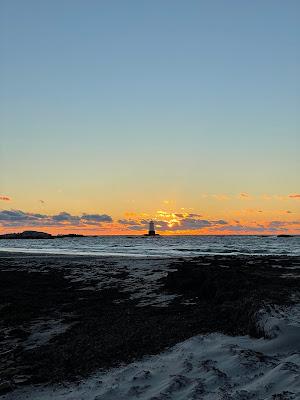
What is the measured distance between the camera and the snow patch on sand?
18.0 feet

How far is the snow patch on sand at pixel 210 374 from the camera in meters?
5.49

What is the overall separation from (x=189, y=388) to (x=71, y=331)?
4735mm

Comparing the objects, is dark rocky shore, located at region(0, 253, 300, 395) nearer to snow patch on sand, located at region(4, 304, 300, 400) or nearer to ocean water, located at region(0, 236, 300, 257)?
snow patch on sand, located at region(4, 304, 300, 400)

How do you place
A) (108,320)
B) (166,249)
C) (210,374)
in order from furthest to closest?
(166,249), (108,320), (210,374)

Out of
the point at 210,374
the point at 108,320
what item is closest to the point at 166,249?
the point at 108,320

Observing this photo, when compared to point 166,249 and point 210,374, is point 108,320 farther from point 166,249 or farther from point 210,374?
point 166,249

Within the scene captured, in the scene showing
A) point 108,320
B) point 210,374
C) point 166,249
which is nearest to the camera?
point 210,374

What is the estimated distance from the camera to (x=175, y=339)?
27.3 feet

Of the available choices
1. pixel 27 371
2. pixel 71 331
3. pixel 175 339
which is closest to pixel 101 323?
pixel 71 331

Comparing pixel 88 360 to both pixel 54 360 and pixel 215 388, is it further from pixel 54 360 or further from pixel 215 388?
pixel 215 388

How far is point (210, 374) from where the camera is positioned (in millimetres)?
6094

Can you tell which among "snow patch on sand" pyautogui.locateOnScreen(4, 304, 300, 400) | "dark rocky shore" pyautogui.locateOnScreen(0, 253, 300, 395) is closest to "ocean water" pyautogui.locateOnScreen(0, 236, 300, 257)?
"dark rocky shore" pyautogui.locateOnScreen(0, 253, 300, 395)

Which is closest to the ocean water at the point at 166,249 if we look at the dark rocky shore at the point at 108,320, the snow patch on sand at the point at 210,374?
the dark rocky shore at the point at 108,320

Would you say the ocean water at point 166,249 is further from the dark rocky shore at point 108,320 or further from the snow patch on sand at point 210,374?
the snow patch on sand at point 210,374
